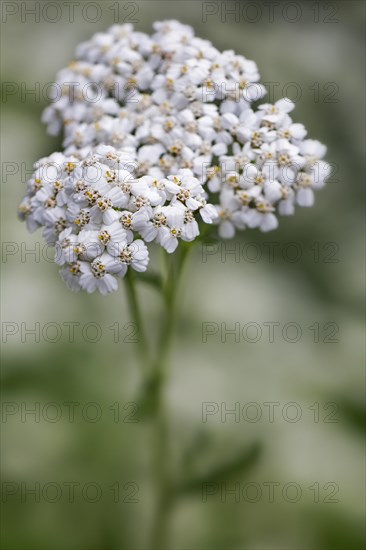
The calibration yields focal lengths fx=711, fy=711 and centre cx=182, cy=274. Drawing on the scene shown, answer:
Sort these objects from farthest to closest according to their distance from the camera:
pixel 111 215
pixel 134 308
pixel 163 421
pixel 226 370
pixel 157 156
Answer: pixel 226 370
pixel 163 421
pixel 134 308
pixel 157 156
pixel 111 215

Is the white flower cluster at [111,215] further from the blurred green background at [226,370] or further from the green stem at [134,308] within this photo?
the blurred green background at [226,370]

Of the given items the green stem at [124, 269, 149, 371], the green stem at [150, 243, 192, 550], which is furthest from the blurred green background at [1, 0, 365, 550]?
the green stem at [124, 269, 149, 371]

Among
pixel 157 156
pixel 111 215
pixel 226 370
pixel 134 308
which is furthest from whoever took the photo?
pixel 226 370

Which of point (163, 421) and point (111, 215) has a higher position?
point (111, 215)

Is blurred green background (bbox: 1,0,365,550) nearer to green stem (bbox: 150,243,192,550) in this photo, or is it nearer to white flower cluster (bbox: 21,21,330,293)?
green stem (bbox: 150,243,192,550)

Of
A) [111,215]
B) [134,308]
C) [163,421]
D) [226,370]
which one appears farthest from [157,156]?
[226,370]

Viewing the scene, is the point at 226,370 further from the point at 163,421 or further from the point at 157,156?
the point at 157,156

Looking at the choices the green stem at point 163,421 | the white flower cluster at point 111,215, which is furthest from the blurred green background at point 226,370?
the white flower cluster at point 111,215
